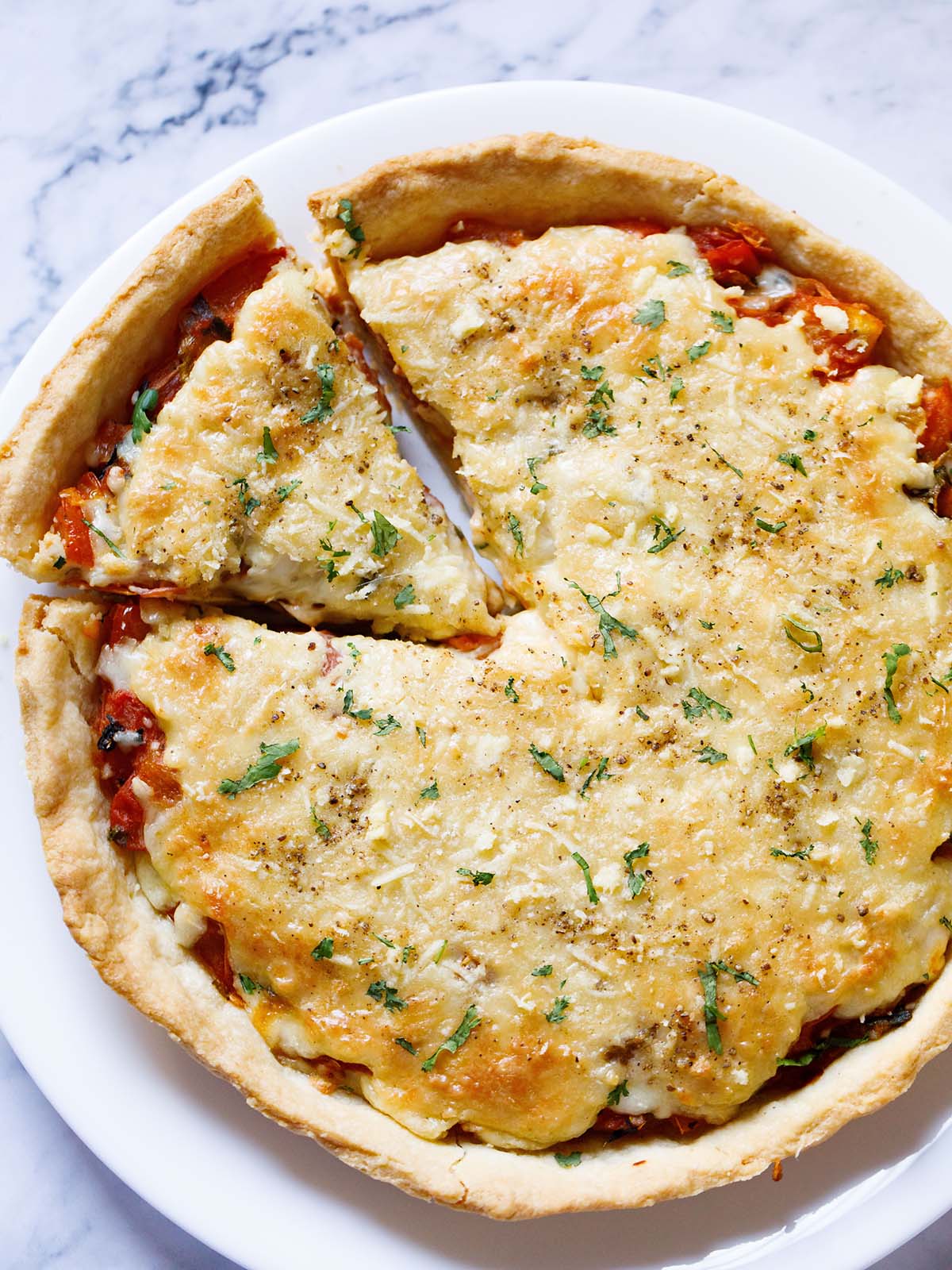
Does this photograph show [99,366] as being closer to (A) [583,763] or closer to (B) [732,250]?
(A) [583,763]

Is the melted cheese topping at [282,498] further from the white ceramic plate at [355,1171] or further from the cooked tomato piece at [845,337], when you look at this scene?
the cooked tomato piece at [845,337]

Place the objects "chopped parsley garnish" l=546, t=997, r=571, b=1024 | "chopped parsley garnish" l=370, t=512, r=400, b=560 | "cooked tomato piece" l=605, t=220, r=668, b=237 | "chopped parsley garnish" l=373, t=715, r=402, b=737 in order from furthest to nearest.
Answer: "cooked tomato piece" l=605, t=220, r=668, b=237
"chopped parsley garnish" l=370, t=512, r=400, b=560
"chopped parsley garnish" l=373, t=715, r=402, b=737
"chopped parsley garnish" l=546, t=997, r=571, b=1024

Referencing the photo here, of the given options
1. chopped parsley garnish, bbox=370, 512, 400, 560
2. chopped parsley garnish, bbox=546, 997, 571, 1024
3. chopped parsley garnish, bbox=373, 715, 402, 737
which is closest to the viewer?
chopped parsley garnish, bbox=546, 997, 571, 1024

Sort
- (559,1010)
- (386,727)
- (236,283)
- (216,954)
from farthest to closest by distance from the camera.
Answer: (236,283) < (216,954) < (386,727) < (559,1010)

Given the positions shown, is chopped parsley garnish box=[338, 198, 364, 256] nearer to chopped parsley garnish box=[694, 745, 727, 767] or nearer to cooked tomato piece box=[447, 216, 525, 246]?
cooked tomato piece box=[447, 216, 525, 246]

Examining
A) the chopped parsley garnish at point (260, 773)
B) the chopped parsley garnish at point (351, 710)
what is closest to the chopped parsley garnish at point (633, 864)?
the chopped parsley garnish at point (351, 710)

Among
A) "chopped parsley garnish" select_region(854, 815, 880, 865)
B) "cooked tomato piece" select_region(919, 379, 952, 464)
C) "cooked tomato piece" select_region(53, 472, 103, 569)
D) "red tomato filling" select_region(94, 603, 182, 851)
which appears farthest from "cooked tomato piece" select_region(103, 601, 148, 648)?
"cooked tomato piece" select_region(919, 379, 952, 464)

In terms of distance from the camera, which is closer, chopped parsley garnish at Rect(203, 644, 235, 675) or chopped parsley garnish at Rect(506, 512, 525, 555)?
chopped parsley garnish at Rect(203, 644, 235, 675)

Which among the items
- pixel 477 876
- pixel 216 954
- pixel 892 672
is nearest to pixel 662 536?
pixel 892 672
